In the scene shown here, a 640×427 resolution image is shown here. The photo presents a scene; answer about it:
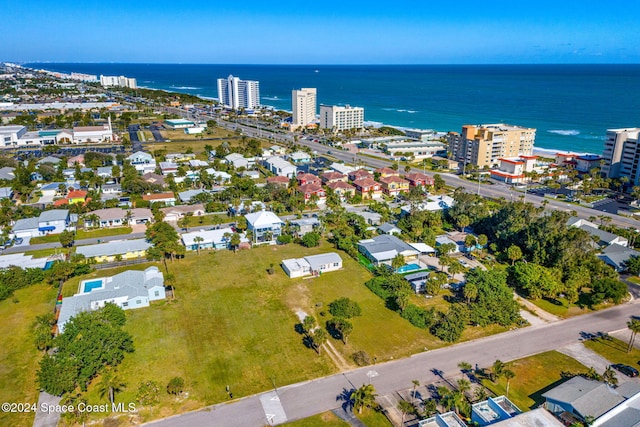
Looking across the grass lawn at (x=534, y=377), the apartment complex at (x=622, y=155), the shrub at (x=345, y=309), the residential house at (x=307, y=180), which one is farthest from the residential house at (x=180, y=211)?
the apartment complex at (x=622, y=155)

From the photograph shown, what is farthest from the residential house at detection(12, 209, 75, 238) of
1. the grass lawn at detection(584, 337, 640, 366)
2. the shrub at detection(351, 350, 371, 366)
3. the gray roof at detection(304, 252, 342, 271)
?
the grass lawn at detection(584, 337, 640, 366)

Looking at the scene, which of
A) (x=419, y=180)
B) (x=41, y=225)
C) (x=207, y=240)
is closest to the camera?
(x=207, y=240)

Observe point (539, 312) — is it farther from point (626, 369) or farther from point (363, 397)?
point (363, 397)

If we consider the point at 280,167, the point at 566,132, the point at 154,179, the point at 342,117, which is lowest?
the point at 154,179

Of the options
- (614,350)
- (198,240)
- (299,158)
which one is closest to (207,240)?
(198,240)

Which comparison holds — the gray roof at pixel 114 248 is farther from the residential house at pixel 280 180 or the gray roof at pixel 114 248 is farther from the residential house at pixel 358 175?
the residential house at pixel 358 175

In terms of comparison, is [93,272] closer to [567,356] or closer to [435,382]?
[435,382]

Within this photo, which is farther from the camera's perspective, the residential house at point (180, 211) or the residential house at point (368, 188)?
the residential house at point (368, 188)
